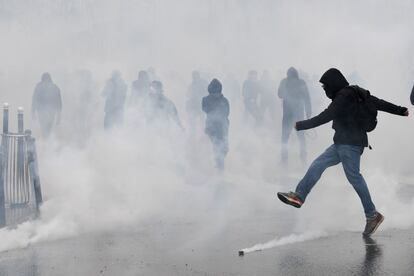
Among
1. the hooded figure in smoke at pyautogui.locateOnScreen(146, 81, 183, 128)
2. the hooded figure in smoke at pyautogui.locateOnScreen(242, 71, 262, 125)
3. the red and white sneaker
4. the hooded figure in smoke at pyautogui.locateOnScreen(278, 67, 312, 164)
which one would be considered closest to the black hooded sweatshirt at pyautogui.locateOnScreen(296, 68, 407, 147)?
the red and white sneaker

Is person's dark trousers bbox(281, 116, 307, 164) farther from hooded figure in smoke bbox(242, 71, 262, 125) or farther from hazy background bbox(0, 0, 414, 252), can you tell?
hooded figure in smoke bbox(242, 71, 262, 125)

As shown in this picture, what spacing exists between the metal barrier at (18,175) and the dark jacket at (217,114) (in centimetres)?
456

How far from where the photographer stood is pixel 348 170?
6.54 metres

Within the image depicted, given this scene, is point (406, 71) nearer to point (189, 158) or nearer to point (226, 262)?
point (189, 158)

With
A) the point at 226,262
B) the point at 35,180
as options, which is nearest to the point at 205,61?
the point at 35,180

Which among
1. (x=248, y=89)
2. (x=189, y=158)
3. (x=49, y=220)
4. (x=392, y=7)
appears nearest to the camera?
(x=49, y=220)

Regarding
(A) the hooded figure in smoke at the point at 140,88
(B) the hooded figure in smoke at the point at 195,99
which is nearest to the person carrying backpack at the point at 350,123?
(A) the hooded figure in smoke at the point at 140,88

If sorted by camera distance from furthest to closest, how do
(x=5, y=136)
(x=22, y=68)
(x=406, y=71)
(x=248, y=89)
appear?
1. (x=22, y=68)
2. (x=406, y=71)
3. (x=248, y=89)
4. (x=5, y=136)

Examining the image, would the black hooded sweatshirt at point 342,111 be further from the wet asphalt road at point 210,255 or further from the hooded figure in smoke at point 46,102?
the hooded figure in smoke at point 46,102

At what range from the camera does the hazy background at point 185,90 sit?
819 cm

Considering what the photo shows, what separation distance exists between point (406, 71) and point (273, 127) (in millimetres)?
10638

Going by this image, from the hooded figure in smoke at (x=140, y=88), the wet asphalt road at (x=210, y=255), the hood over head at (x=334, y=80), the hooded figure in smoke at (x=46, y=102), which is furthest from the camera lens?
the hooded figure in smoke at (x=46, y=102)

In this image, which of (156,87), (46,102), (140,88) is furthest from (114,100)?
(156,87)

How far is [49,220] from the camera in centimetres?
735
